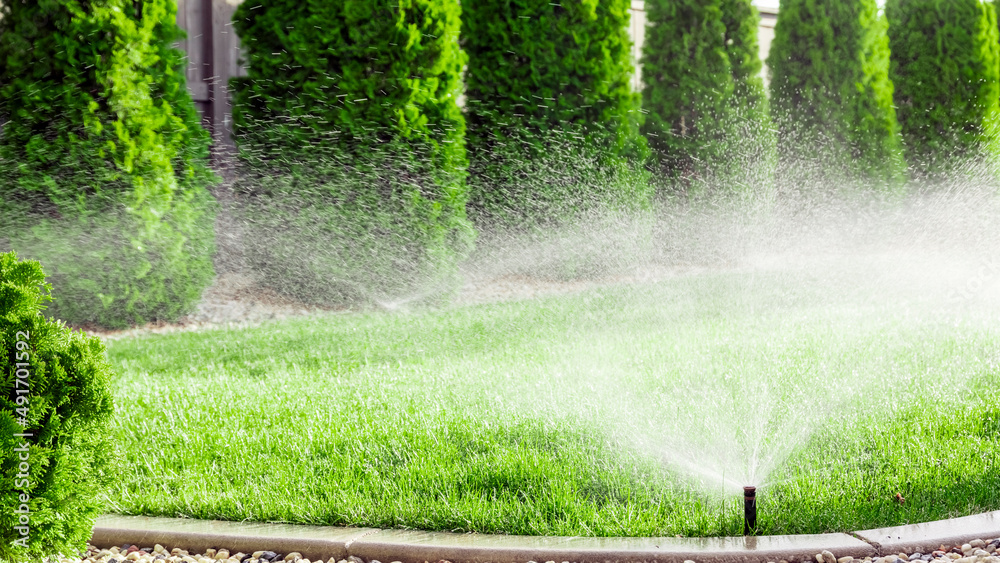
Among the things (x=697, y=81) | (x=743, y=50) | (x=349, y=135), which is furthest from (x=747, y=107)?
(x=349, y=135)

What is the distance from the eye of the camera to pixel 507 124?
9.92 m

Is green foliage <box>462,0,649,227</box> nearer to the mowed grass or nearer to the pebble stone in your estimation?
the mowed grass

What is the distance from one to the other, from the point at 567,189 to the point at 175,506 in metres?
8.10

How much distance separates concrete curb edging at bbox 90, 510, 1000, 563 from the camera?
2666mm

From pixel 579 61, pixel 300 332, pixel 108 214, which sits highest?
pixel 579 61

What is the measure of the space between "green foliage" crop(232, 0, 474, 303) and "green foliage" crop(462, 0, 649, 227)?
3.38 ft

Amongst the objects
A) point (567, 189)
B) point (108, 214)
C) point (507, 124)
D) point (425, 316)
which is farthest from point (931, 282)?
point (108, 214)

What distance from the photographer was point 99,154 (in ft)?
24.0

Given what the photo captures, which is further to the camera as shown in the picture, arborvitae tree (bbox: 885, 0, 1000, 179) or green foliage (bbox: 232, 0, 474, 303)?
arborvitae tree (bbox: 885, 0, 1000, 179)

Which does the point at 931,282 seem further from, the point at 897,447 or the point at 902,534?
the point at 902,534

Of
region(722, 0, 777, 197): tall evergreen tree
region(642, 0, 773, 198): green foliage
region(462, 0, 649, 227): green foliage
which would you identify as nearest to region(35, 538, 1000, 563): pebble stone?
region(462, 0, 649, 227): green foliage

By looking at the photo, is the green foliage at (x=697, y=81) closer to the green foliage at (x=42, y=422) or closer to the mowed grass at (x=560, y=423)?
the mowed grass at (x=560, y=423)

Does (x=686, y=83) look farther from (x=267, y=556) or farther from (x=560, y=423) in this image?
(x=267, y=556)

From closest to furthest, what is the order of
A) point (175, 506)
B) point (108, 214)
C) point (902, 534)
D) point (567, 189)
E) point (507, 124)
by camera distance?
point (902, 534), point (175, 506), point (108, 214), point (507, 124), point (567, 189)
